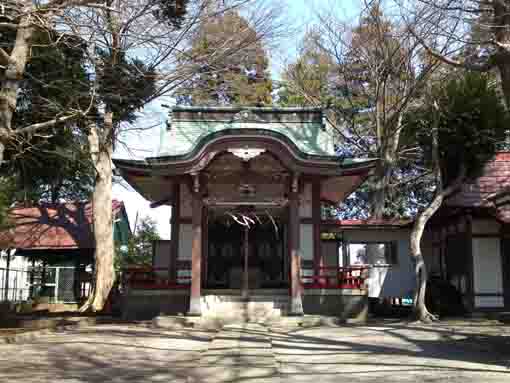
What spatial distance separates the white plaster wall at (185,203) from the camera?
16297 millimetres

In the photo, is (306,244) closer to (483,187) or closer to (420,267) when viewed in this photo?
(420,267)

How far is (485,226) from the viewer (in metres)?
19.1

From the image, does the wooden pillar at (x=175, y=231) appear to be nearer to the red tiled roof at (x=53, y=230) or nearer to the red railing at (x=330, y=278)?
the red railing at (x=330, y=278)

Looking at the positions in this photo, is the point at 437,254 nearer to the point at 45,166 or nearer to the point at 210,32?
the point at 210,32

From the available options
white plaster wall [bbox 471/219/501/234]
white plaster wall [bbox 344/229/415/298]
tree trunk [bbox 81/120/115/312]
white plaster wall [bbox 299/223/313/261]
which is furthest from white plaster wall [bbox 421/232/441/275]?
tree trunk [bbox 81/120/115/312]

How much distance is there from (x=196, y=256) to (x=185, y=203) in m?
2.48

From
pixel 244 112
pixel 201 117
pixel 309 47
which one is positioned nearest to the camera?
pixel 244 112

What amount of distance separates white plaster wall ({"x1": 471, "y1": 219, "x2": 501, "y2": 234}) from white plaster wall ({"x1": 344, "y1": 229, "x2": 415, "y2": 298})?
2.87 metres

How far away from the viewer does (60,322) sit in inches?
549

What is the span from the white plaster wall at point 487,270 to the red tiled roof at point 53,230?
15.6m

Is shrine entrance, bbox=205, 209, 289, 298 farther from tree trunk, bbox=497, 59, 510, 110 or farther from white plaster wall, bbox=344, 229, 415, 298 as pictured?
tree trunk, bbox=497, 59, 510, 110

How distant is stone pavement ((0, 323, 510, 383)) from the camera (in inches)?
264

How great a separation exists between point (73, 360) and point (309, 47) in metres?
19.0

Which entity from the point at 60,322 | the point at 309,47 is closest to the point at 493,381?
the point at 60,322
